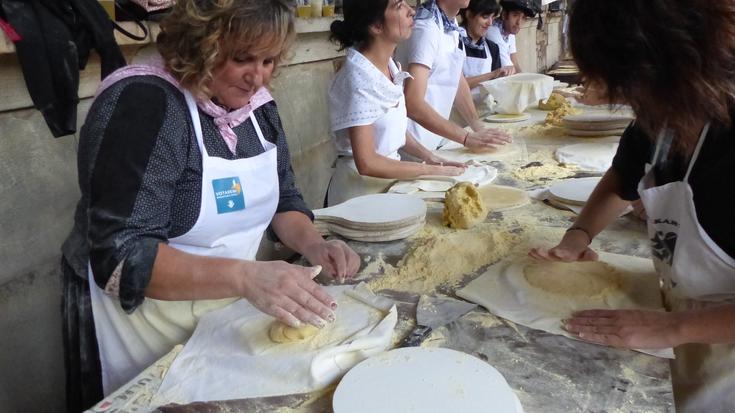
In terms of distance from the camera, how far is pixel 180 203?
1.52 metres

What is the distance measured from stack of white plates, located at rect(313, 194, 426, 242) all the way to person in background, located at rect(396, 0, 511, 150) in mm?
1250

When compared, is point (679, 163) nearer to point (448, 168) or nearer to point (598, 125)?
point (448, 168)

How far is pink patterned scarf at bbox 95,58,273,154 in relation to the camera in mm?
1428

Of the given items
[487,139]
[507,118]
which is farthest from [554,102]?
[487,139]

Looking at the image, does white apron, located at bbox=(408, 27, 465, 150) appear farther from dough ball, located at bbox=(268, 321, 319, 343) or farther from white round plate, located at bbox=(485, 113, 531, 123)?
dough ball, located at bbox=(268, 321, 319, 343)

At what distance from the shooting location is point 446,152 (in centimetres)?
340

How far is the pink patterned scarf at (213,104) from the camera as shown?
1428mm

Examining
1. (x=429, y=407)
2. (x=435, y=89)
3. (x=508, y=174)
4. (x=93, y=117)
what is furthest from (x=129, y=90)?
(x=435, y=89)

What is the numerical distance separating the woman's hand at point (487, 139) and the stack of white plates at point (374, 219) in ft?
3.92

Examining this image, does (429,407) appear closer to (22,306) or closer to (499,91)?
(22,306)

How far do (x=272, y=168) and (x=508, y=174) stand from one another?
147 centimetres

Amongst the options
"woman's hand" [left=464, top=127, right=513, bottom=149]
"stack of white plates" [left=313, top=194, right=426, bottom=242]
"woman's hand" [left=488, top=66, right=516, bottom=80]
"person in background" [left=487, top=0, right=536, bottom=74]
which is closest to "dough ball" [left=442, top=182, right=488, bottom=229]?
"stack of white plates" [left=313, top=194, right=426, bottom=242]

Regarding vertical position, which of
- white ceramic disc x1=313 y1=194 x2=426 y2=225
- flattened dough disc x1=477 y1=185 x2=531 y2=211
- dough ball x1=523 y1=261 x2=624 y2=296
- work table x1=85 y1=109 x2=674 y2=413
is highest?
white ceramic disc x1=313 y1=194 x2=426 y2=225

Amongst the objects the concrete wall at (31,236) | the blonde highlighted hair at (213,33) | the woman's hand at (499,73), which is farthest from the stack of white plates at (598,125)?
the concrete wall at (31,236)
